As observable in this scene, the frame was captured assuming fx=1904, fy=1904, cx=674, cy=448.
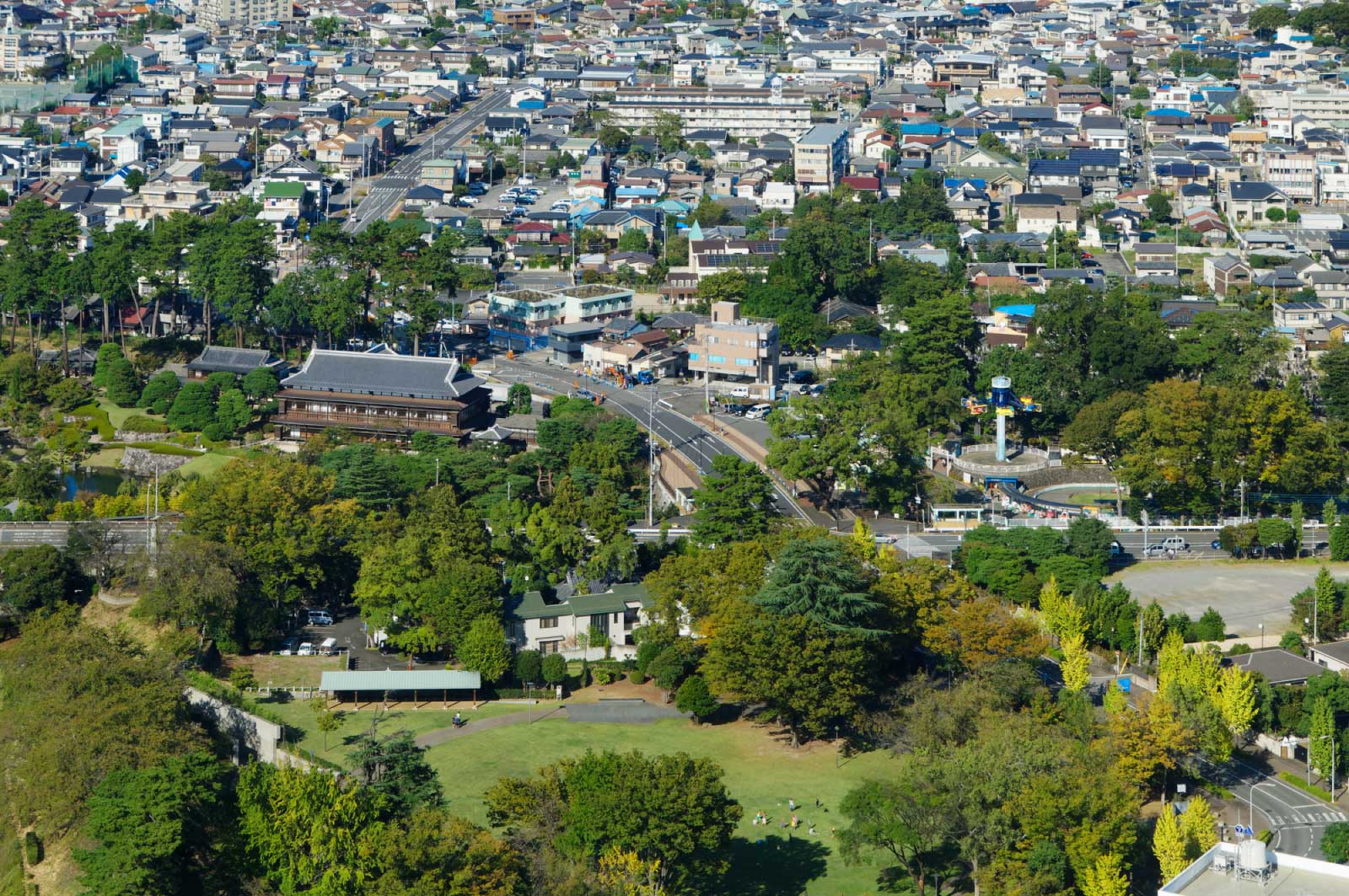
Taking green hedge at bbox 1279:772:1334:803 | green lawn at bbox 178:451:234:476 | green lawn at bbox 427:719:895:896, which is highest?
green lawn at bbox 178:451:234:476

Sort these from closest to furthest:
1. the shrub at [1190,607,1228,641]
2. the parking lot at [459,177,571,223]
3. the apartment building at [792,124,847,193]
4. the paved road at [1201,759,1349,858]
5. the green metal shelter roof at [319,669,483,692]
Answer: the paved road at [1201,759,1349,858] → the green metal shelter roof at [319,669,483,692] → the shrub at [1190,607,1228,641] → the parking lot at [459,177,571,223] → the apartment building at [792,124,847,193]

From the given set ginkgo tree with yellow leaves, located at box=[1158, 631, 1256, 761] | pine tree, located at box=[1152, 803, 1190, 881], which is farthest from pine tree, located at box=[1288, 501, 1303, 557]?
pine tree, located at box=[1152, 803, 1190, 881]

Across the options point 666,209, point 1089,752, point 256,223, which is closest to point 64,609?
point 1089,752

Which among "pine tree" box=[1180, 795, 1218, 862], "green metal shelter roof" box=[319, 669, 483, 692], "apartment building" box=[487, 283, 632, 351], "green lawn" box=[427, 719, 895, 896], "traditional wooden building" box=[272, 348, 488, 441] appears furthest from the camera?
"apartment building" box=[487, 283, 632, 351]

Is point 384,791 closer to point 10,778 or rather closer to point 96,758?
point 96,758

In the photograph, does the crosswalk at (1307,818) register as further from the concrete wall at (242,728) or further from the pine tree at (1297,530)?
the concrete wall at (242,728)

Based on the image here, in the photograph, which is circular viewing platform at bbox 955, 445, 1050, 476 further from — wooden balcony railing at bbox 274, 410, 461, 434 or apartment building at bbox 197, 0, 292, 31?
apartment building at bbox 197, 0, 292, 31

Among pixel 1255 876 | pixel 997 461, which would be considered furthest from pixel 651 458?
pixel 1255 876
